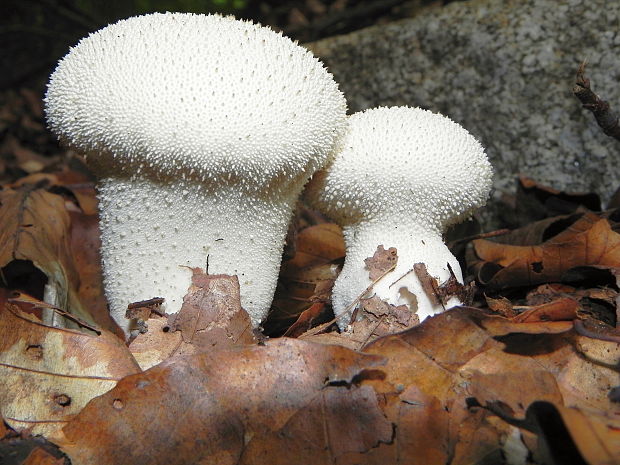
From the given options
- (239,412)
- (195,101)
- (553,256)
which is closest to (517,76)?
(553,256)

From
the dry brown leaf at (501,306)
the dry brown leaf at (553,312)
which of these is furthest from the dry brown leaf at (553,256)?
the dry brown leaf at (553,312)

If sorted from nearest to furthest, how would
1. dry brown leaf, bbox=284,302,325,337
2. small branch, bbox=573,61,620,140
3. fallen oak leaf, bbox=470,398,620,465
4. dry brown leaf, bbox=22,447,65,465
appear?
fallen oak leaf, bbox=470,398,620,465
dry brown leaf, bbox=22,447,65,465
small branch, bbox=573,61,620,140
dry brown leaf, bbox=284,302,325,337

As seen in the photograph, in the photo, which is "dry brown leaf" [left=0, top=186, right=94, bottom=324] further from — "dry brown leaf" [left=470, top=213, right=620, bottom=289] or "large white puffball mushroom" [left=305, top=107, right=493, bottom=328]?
"dry brown leaf" [left=470, top=213, right=620, bottom=289]

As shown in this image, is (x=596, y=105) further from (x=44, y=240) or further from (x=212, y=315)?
(x=44, y=240)

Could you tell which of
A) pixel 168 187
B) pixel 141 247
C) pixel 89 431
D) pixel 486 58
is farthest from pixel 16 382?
pixel 486 58

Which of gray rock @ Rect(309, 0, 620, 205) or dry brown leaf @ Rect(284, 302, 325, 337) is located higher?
gray rock @ Rect(309, 0, 620, 205)

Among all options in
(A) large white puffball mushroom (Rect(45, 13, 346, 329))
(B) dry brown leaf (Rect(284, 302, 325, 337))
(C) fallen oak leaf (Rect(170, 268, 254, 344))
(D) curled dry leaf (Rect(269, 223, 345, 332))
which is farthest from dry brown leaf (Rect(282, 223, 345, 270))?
(C) fallen oak leaf (Rect(170, 268, 254, 344))
